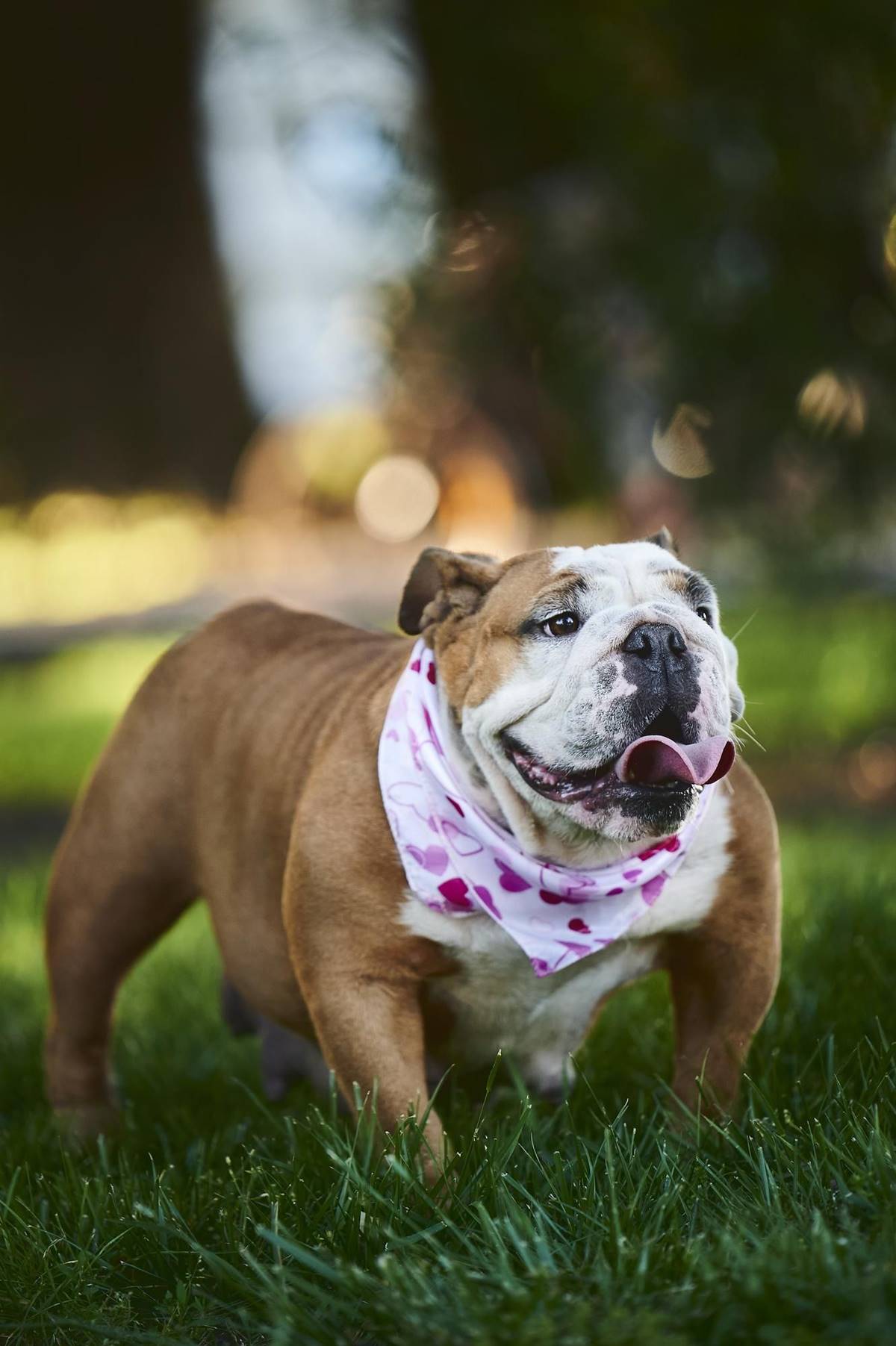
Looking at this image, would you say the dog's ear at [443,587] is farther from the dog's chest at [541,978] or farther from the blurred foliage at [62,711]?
the blurred foliage at [62,711]

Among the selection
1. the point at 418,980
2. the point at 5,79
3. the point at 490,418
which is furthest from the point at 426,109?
the point at 5,79

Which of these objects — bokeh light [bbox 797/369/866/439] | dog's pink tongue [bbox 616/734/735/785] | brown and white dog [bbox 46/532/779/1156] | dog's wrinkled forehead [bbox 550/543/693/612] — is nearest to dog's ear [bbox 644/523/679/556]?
brown and white dog [bbox 46/532/779/1156]

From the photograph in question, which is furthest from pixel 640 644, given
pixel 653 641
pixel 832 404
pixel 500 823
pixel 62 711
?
pixel 62 711

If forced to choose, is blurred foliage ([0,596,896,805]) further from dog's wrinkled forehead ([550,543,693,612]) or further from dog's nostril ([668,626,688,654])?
dog's nostril ([668,626,688,654])

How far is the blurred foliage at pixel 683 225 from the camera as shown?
529cm

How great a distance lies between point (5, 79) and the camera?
41.5ft

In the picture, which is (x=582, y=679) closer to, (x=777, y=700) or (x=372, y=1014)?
(x=372, y=1014)

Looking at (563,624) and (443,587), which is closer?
(563,624)

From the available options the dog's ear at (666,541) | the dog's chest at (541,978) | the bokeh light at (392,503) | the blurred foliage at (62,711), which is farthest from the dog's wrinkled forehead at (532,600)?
the bokeh light at (392,503)

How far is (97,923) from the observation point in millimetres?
3387

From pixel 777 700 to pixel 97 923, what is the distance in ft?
18.3

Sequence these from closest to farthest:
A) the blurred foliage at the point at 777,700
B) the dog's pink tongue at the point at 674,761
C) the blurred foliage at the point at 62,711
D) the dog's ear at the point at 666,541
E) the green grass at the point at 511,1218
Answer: the green grass at the point at 511,1218
the dog's pink tongue at the point at 674,761
the dog's ear at the point at 666,541
the blurred foliage at the point at 777,700
the blurred foliage at the point at 62,711

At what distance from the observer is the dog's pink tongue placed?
2408 millimetres

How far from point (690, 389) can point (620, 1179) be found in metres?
3.95
